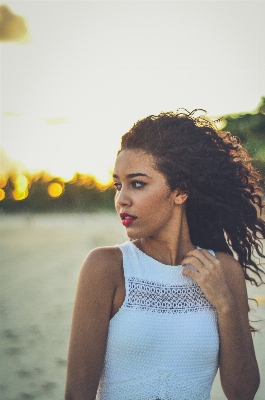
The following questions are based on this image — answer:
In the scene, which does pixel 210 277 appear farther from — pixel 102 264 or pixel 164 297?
pixel 102 264

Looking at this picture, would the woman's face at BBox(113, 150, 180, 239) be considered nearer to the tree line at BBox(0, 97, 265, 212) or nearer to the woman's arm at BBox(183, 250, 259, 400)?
the woman's arm at BBox(183, 250, 259, 400)

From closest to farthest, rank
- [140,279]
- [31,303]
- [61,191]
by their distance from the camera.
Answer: [140,279]
[31,303]
[61,191]

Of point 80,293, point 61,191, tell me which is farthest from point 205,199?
point 61,191

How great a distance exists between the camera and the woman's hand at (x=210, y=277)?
2498 mm

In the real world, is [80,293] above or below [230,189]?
below

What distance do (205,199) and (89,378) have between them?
0.95m

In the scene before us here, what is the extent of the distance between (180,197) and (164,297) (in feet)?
1.47

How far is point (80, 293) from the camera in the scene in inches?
91.7

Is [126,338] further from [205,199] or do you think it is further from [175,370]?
[205,199]

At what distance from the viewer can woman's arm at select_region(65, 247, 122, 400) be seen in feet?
7.59

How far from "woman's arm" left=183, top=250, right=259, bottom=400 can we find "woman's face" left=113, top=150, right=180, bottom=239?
26 cm

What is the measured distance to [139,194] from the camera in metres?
2.44

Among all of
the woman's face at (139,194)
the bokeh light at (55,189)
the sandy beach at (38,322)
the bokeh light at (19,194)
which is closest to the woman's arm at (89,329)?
the woman's face at (139,194)

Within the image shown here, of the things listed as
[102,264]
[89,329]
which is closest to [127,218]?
[102,264]
